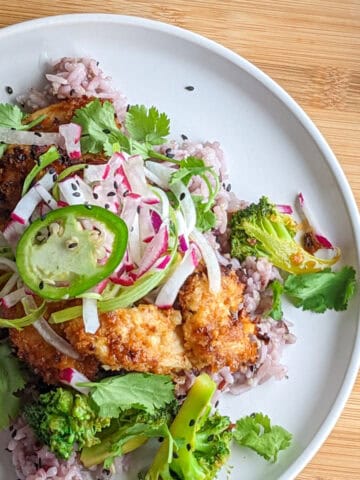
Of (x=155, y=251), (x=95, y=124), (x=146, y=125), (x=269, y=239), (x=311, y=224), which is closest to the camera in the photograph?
(x=155, y=251)

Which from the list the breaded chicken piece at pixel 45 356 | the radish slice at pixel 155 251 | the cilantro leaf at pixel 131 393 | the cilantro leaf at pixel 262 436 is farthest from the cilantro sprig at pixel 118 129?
the cilantro leaf at pixel 262 436

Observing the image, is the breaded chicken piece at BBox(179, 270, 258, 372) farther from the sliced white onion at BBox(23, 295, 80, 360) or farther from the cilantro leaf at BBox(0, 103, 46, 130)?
Answer: the cilantro leaf at BBox(0, 103, 46, 130)

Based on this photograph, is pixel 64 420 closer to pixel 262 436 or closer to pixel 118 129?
pixel 262 436

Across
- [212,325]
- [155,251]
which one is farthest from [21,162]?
[212,325]

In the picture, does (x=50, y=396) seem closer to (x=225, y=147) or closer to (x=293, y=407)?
(x=293, y=407)

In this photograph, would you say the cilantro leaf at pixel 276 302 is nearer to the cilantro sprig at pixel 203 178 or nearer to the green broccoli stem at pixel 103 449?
the cilantro sprig at pixel 203 178

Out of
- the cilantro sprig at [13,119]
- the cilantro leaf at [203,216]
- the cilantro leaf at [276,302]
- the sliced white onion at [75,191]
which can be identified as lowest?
the cilantro leaf at [276,302]
